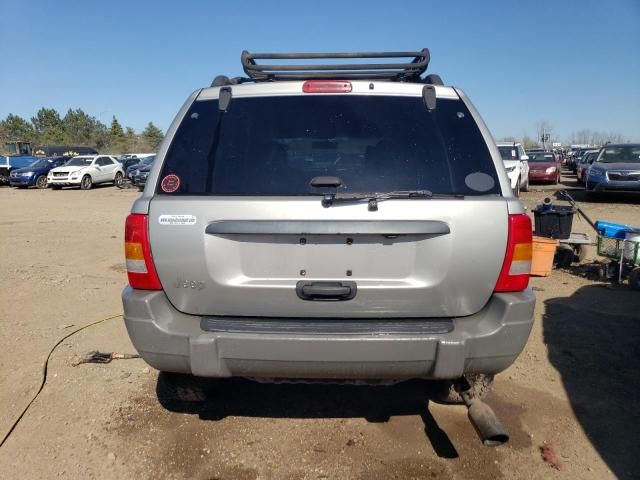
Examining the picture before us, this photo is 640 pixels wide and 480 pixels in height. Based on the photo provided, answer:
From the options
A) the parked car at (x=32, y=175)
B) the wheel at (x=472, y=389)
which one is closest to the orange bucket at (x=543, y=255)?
the wheel at (x=472, y=389)

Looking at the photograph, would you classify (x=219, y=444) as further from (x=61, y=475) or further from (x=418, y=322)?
(x=418, y=322)

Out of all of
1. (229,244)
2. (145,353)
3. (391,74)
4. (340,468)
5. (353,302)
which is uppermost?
(391,74)

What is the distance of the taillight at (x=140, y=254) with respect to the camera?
250cm

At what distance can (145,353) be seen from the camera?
254cm

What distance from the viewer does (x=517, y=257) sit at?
2.48 metres

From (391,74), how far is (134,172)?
25.2m

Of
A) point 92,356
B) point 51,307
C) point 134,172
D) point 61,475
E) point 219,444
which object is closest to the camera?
point 61,475

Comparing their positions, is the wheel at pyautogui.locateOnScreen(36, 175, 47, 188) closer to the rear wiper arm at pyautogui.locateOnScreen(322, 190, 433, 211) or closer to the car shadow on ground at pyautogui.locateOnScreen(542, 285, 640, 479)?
the car shadow on ground at pyautogui.locateOnScreen(542, 285, 640, 479)

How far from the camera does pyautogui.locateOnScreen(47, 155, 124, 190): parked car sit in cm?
2527

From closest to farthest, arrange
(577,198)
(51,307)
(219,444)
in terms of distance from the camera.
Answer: (219,444)
(51,307)
(577,198)

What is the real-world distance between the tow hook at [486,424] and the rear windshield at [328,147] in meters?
1.15

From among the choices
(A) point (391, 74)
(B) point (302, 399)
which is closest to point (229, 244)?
(B) point (302, 399)

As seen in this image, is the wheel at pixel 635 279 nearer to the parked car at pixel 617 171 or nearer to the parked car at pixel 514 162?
the parked car at pixel 514 162

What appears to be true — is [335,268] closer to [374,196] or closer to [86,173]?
[374,196]
